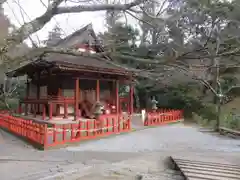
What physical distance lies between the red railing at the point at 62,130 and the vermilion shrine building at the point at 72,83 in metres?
2.08

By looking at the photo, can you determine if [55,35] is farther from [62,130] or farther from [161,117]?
[161,117]

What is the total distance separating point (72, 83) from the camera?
1553cm

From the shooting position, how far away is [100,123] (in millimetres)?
10875

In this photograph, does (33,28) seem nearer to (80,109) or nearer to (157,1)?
(157,1)

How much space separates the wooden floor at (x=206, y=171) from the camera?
17.4 ft

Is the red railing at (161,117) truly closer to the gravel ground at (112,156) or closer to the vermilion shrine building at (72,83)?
the gravel ground at (112,156)

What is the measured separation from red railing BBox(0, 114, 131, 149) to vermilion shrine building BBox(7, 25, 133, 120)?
6.83 ft

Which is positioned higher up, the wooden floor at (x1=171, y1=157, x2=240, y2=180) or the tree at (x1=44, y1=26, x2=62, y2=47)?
the tree at (x1=44, y1=26, x2=62, y2=47)

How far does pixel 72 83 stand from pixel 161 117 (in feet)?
19.8

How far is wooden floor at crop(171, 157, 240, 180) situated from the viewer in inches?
209

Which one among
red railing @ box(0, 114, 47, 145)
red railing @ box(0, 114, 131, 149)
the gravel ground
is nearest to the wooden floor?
the gravel ground

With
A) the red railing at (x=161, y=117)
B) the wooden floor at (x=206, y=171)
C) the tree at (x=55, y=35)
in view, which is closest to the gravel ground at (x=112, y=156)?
the wooden floor at (x=206, y=171)

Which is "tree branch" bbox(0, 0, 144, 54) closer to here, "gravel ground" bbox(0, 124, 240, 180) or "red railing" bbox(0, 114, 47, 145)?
"gravel ground" bbox(0, 124, 240, 180)

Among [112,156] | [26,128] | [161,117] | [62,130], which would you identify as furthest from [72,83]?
[112,156]
